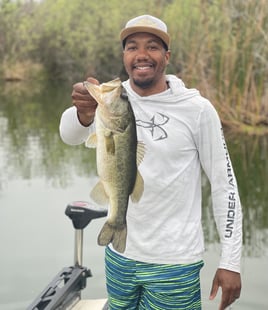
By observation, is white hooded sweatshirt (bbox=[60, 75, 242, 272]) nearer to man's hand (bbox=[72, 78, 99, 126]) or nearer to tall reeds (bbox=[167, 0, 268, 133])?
man's hand (bbox=[72, 78, 99, 126])

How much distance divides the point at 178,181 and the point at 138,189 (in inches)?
6.2

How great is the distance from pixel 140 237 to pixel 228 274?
37 cm

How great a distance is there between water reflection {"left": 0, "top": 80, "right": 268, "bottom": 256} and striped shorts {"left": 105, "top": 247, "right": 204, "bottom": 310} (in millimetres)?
3482

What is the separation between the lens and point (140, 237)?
243 cm

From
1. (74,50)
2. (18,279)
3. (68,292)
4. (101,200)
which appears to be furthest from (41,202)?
(74,50)

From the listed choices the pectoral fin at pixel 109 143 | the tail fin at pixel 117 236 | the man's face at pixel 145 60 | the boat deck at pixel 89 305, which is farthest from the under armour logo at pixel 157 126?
the boat deck at pixel 89 305

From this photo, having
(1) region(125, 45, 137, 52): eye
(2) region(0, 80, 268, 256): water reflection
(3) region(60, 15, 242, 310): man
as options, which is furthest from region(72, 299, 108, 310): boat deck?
(2) region(0, 80, 268, 256): water reflection

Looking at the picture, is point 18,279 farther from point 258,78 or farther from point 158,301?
point 258,78

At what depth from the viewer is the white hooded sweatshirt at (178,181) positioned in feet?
7.79

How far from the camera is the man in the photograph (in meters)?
2.37

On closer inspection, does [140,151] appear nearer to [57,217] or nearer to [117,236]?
[117,236]

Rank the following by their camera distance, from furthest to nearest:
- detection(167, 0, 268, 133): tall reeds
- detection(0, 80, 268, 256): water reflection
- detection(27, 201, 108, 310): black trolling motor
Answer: detection(167, 0, 268, 133): tall reeds → detection(0, 80, 268, 256): water reflection → detection(27, 201, 108, 310): black trolling motor

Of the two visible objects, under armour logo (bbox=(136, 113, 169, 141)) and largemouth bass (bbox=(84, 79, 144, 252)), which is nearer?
largemouth bass (bbox=(84, 79, 144, 252))

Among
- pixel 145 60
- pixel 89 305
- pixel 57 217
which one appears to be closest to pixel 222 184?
pixel 145 60
